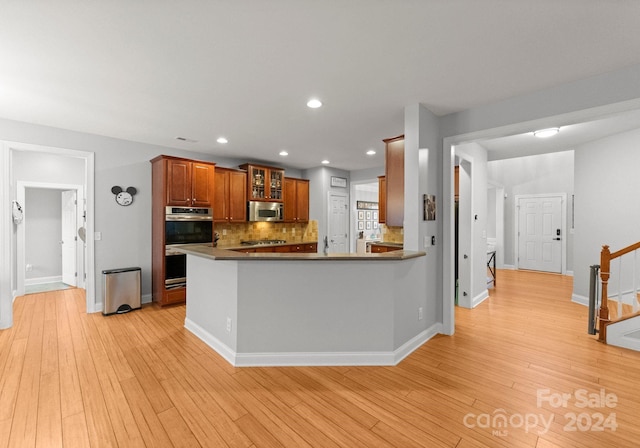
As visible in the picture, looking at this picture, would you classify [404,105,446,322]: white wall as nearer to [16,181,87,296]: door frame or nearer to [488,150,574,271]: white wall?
[16,181,87,296]: door frame

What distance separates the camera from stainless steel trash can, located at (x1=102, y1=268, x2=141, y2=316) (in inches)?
169

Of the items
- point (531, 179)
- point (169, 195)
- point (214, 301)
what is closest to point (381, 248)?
point (214, 301)

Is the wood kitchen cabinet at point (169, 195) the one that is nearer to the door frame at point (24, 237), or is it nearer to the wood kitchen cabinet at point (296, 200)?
the door frame at point (24, 237)

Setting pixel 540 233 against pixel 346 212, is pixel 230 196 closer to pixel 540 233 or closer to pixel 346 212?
pixel 346 212

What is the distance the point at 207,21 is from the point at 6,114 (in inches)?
137

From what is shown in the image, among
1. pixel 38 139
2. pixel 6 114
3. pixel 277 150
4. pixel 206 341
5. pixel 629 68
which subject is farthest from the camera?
pixel 277 150

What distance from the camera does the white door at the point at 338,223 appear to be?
7.12 m

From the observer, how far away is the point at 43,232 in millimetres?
6266

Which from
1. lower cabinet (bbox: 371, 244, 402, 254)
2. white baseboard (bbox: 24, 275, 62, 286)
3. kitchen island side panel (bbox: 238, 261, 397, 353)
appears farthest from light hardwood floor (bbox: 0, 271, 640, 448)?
white baseboard (bbox: 24, 275, 62, 286)

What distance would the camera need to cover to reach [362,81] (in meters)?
2.67

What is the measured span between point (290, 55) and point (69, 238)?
6.62 meters


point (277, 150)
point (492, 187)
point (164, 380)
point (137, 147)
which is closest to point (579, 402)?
point (164, 380)

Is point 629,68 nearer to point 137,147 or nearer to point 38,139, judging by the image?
point 137,147

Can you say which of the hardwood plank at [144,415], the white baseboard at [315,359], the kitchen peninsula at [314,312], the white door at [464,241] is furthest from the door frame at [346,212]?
the hardwood plank at [144,415]
